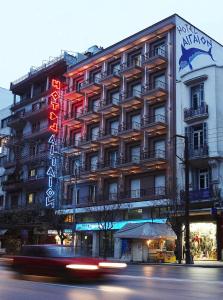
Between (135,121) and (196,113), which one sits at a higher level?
(135,121)

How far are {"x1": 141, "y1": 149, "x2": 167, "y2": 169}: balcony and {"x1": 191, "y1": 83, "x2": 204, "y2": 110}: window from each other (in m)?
4.84

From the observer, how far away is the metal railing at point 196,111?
3891 cm

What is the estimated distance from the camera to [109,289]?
492 inches

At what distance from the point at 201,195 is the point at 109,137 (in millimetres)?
12648

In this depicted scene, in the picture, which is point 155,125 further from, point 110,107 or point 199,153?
point 110,107

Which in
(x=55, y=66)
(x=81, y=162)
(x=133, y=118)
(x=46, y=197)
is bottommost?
(x=46, y=197)

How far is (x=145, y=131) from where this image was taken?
4341 cm

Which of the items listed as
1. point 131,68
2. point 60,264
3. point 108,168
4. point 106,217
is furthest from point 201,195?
point 60,264

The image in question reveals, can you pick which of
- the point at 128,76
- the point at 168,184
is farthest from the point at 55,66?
the point at 168,184

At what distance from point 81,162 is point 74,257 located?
3521cm

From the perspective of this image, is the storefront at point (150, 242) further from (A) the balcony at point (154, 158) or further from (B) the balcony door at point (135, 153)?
(B) the balcony door at point (135, 153)

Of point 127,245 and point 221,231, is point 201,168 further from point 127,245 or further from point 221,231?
point 127,245

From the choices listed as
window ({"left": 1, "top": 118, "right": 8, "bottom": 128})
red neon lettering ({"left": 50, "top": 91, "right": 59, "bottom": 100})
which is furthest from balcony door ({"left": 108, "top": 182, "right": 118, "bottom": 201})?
window ({"left": 1, "top": 118, "right": 8, "bottom": 128})

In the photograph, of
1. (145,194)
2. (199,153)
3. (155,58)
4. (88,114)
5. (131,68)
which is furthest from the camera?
(88,114)
